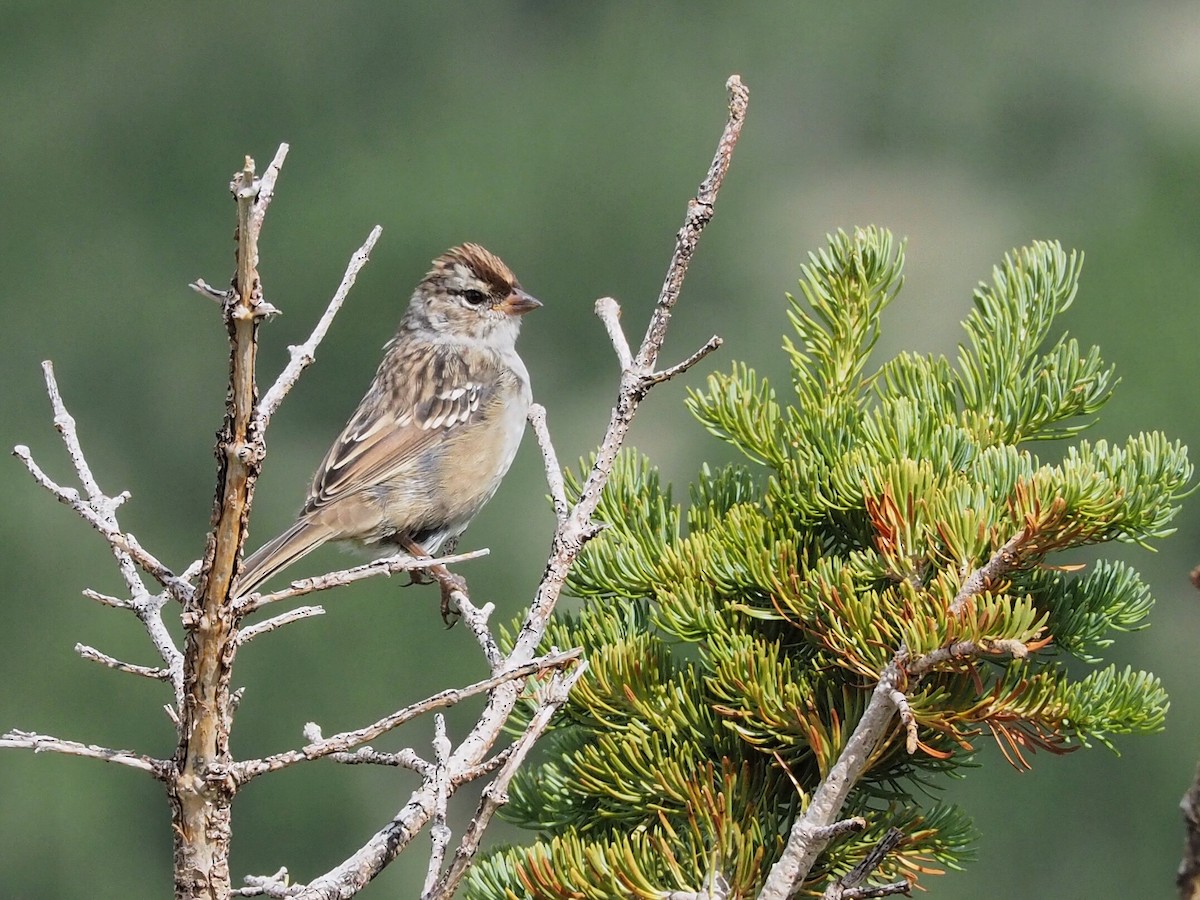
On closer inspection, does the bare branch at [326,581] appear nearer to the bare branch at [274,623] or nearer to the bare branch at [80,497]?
the bare branch at [274,623]

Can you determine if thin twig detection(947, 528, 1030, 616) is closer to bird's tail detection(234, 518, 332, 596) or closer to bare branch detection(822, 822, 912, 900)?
bare branch detection(822, 822, 912, 900)

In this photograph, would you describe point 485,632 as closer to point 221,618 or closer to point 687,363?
point 687,363

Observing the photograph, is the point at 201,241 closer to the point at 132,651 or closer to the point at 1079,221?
the point at 132,651

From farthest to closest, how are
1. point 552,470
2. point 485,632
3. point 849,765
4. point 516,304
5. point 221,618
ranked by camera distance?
point 516,304, point 485,632, point 552,470, point 849,765, point 221,618

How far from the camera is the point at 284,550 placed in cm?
309

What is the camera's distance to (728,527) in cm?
153

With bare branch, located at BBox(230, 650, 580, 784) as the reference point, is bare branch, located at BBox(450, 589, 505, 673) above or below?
above

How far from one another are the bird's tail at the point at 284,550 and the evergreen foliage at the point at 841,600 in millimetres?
1517

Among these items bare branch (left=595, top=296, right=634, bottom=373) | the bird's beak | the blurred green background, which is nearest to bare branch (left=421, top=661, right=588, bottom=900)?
bare branch (left=595, top=296, right=634, bottom=373)

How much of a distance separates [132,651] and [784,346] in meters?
12.3

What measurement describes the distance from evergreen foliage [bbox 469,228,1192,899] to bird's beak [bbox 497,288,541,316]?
2.24 metres

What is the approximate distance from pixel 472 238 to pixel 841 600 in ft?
40.8

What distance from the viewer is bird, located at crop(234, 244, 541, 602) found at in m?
3.39

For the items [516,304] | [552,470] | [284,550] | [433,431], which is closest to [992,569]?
[552,470]
